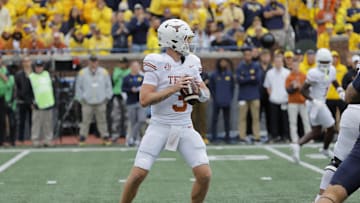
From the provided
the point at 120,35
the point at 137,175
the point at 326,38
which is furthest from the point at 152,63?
the point at 326,38

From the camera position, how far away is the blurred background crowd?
66.7 feet

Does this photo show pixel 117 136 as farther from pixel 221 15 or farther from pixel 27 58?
pixel 221 15

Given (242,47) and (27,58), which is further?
(242,47)

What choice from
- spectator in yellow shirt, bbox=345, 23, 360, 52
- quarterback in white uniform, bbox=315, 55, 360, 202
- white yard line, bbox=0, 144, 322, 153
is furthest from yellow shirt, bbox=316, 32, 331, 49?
quarterback in white uniform, bbox=315, 55, 360, 202

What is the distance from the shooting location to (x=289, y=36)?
69.5 ft

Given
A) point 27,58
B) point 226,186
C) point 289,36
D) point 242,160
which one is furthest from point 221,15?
point 226,186

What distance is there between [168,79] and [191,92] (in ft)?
1.01

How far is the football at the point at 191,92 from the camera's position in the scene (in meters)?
7.50

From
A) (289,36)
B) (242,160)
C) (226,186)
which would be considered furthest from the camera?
(289,36)

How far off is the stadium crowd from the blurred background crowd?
25 millimetres

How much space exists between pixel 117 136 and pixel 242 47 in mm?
3418

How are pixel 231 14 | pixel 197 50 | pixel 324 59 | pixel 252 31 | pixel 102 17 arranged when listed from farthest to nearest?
pixel 102 17 < pixel 231 14 < pixel 252 31 < pixel 197 50 < pixel 324 59

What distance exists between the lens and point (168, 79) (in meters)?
7.71

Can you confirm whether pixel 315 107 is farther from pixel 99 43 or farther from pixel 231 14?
pixel 99 43
